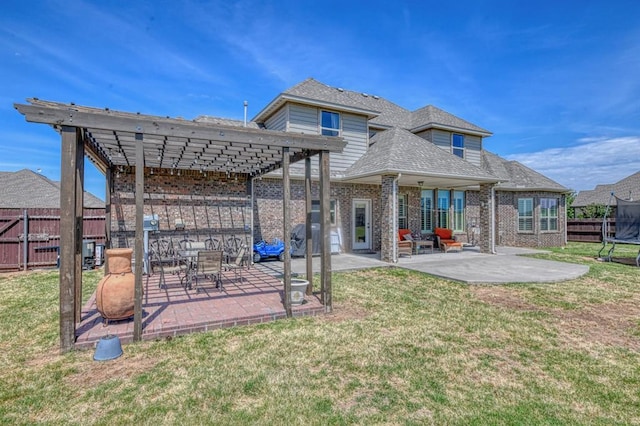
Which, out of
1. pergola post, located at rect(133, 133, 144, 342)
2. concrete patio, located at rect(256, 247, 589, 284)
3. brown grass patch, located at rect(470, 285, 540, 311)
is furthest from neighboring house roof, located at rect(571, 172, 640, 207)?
pergola post, located at rect(133, 133, 144, 342)

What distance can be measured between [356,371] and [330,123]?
11.3 m

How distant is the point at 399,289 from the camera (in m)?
7.58

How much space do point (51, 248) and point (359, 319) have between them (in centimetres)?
1082

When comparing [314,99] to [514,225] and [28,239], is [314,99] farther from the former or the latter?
[514,225]

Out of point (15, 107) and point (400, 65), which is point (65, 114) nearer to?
point (15, 107)

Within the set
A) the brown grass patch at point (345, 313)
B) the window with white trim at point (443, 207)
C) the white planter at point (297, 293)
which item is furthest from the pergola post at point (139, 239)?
the window with white trim at point (443, 207)

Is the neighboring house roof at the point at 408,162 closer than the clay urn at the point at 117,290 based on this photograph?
No

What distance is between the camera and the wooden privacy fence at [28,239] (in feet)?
33.8

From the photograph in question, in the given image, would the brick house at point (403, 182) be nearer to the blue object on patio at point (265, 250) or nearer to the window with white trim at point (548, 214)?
the window with white trim at point (548, 214)

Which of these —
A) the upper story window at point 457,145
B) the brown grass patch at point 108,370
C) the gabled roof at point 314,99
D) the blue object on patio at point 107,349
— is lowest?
the brown grass patch at point 108,370

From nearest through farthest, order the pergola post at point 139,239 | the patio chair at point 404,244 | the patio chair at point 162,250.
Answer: the pergola post at point 139,239, the patio chair at point 162,250, the patio chair at point 404,244

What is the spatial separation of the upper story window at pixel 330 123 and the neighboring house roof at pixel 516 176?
886 cm

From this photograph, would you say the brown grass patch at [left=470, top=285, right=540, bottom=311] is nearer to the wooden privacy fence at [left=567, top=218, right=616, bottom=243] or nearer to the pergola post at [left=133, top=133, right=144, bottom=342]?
the pergola post at [left=133, top=133, right=144, bottom=342]

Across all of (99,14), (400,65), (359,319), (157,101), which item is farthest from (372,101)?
(359,319)
